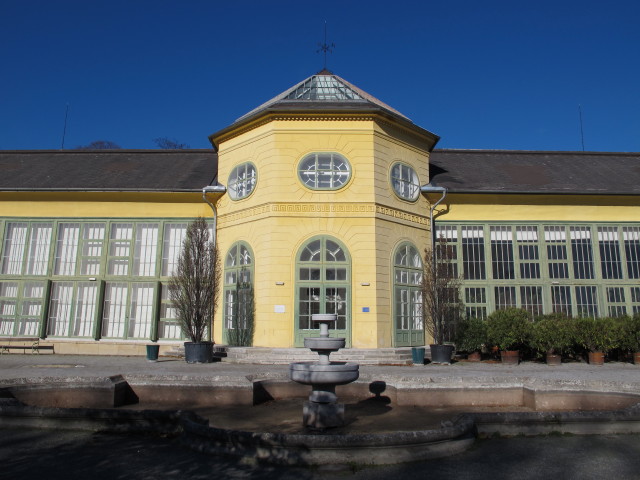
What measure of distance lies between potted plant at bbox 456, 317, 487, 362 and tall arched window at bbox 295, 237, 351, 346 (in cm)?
349

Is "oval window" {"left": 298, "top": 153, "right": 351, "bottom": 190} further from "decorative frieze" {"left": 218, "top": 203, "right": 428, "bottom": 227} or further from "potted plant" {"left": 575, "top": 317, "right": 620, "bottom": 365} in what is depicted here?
"potted plant" {"left": 575, "top": 317, "right": 620, "bottom": 365}

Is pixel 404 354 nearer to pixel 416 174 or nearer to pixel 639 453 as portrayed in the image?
pixel 416 174

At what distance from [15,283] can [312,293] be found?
11.0 metres

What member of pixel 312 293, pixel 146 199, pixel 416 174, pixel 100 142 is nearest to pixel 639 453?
pixel 312 293

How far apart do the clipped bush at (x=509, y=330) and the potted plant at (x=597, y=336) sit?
1417 millimetres

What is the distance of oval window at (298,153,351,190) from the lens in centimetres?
1576

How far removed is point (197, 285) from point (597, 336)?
11.7 meters

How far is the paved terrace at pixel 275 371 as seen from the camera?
338 inches

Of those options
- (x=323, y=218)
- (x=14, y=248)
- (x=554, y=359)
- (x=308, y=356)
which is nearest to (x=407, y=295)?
(x=323, y=218)

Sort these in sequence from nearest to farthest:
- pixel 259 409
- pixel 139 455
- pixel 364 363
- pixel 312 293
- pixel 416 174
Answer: pixel 139 455, pixel 259 409, pixel 364 363, pixel 312 293, pixel 416 174

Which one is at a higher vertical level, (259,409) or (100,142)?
(100,142)

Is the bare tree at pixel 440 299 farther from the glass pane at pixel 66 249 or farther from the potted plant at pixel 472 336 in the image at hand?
the glass pane at pixel 66 249

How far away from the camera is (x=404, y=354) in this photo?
567 inches

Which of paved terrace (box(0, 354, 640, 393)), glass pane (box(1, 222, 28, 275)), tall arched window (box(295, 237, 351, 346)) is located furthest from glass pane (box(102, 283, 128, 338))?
tall arched window (box(295, 237, 351, 346))
